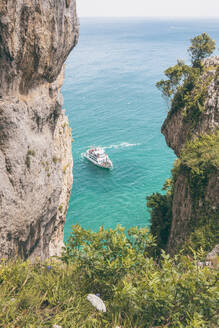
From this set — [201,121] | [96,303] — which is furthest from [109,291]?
[201,121]

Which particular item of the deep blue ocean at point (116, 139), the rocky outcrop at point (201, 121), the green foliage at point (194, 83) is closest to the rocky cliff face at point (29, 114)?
the green foliage at point (194, 83)

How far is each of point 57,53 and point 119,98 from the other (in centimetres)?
6925

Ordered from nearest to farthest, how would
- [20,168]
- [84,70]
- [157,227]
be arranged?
[20,168], [157,227], [84,70]

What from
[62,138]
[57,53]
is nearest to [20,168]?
[57,53]

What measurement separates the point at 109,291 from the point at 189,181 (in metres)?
13.2

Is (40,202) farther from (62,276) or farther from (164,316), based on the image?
(164,316)

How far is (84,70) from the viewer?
4596 inches

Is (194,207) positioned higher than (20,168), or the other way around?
(20,168)

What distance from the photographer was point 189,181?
22.0 metres

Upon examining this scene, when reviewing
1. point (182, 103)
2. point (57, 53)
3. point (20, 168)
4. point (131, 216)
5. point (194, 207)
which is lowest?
point (131, 216)

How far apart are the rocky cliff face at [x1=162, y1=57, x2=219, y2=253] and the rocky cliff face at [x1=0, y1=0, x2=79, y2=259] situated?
1053cm

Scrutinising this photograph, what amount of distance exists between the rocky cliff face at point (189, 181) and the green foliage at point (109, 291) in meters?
9.96

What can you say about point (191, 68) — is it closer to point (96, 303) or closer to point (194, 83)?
Answer: point (194, 83)

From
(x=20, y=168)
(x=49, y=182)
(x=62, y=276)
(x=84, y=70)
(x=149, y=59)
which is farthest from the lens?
(x=149, y=59)
